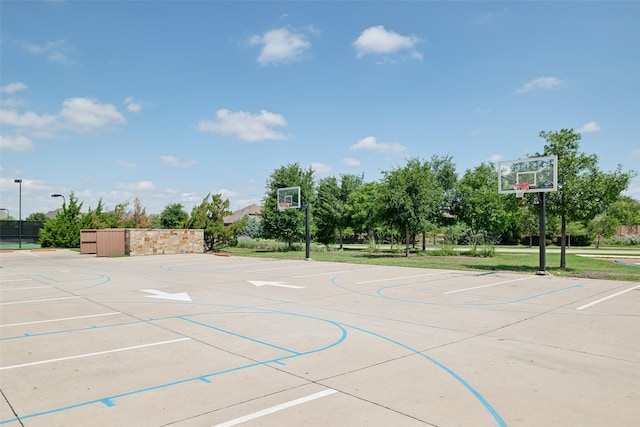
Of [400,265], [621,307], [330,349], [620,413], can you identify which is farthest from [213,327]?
[400,265]

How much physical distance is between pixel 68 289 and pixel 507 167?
18.2 meters

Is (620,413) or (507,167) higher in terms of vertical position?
(507,167)

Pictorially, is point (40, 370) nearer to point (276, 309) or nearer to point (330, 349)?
point (330, 349)

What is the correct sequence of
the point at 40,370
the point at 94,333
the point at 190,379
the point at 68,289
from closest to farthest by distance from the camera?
the point at 190,379
the point at 40,370
the point at 94,333
the point at 68,289

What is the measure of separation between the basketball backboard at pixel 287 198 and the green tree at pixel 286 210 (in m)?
1.75

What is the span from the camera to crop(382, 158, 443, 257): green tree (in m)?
30.2

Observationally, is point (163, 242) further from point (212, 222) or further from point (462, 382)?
point (462, 382)

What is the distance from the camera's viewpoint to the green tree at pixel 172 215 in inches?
2344

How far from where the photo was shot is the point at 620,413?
4.70 m

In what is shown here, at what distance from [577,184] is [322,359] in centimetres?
1697

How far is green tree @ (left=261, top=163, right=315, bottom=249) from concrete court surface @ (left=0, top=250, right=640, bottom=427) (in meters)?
24.1

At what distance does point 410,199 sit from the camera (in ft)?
99.2

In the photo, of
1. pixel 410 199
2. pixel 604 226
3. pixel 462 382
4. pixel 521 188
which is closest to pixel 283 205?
pixel 410 199

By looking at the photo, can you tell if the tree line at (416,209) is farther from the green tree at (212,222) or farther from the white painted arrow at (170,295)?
the white painted arrow at (170,295)
